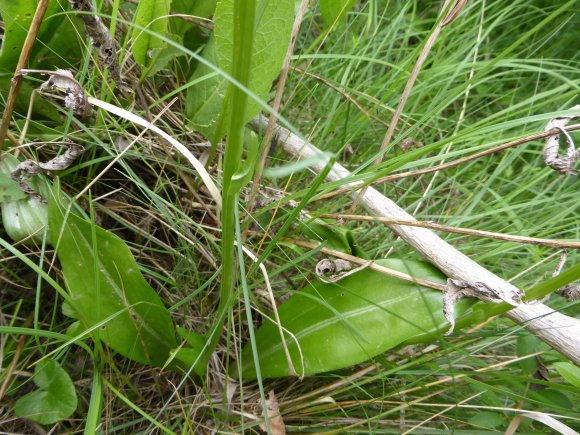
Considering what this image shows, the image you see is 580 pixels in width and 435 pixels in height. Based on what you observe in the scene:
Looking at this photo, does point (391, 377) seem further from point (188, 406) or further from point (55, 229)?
point (55, 229)

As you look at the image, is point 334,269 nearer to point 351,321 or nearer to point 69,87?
point 351,321

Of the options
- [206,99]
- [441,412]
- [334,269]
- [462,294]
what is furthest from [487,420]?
[206,99]

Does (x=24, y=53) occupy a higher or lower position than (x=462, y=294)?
higher

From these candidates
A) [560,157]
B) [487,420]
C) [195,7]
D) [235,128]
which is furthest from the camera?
[195,7]

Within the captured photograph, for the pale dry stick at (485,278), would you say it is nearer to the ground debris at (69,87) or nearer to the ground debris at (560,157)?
the ground debris at (560,157)

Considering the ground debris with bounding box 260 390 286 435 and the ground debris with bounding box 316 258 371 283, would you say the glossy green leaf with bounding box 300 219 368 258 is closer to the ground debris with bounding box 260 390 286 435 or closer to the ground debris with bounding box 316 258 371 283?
the ground debris with bounding box 316 258 371 283

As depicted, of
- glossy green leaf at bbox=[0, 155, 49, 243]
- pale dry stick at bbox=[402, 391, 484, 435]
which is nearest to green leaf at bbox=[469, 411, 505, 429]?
pale dry stick at bbox=[402, 391, 484, 435]

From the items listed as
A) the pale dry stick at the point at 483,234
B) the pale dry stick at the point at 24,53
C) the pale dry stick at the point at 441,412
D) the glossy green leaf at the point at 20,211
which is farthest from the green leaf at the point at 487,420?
the pale dry stick at the point at 24,53

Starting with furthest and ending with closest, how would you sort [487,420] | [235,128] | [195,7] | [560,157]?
1. [195,7]
2. [487,420]
3. [560,157]
4. [235,128]
